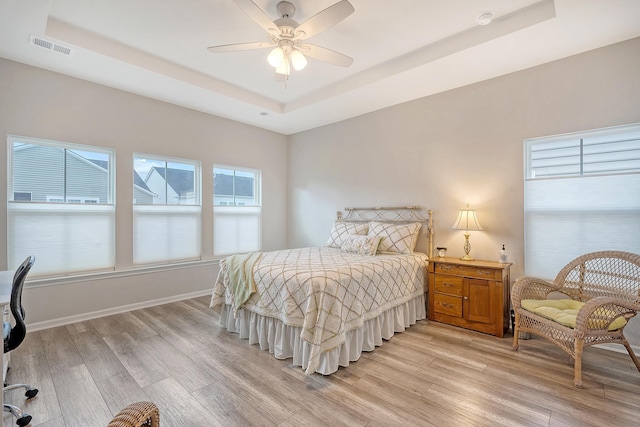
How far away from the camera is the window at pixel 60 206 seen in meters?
3.19

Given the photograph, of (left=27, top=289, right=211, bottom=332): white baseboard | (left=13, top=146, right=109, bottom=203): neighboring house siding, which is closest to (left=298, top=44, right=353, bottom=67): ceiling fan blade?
(left=13, top=146, right=109, bottom=203): neighboring house siding

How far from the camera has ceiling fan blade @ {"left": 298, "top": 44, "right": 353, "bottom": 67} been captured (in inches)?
100

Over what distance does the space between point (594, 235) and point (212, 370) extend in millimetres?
3812

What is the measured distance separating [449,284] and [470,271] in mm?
290

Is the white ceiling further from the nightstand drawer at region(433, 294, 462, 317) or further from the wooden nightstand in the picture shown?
the nightstand drawer at region(433, 294, 462, 317)

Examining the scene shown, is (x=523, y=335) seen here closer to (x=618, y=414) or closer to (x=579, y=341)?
(x=579, y=341)

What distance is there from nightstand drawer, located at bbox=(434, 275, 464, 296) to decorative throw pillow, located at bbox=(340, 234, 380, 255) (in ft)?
2.73

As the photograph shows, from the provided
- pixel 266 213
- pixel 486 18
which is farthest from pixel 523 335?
pixel 266 213

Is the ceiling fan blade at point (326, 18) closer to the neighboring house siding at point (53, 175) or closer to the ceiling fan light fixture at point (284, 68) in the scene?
the ceiling fan light fixture at point (284, 68)

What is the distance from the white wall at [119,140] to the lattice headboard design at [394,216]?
202 centimetres

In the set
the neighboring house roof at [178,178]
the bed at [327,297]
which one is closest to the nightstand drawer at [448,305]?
the bed at [327,297]

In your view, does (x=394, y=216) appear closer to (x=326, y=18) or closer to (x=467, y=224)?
(x=467, y=224)

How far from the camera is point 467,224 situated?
11.3 feet

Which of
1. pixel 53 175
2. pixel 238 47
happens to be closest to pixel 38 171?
pixel 53 175
